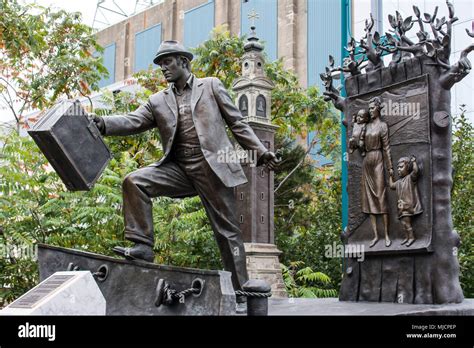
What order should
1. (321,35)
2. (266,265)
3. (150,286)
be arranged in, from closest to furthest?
(150,286) → (266,265) → (321,35)

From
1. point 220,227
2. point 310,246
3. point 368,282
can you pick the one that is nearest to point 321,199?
point 310,246

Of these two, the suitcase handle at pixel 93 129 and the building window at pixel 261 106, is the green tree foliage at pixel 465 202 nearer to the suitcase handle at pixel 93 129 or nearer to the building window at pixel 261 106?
the building window at pixel 261 106

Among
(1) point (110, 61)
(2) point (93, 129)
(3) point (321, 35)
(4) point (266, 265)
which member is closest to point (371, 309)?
(2) point (93, 129)

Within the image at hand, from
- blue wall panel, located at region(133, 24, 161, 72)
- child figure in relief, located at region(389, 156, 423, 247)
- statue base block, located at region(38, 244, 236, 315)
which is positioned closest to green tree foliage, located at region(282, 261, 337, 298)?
child figure in relief, located at region(389, 156, 423, 247)

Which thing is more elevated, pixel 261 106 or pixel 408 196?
pixel 261 106

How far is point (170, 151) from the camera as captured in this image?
728 centimetres

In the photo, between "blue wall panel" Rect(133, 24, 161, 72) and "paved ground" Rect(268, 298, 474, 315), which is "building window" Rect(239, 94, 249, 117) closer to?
"paved ground" Rect(268, 298, 474, 315)

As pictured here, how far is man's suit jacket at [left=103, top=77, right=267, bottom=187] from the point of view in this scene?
23.5 ft

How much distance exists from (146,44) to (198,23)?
483 cm

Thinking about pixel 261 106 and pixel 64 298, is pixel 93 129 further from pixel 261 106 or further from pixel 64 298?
pixel 261 106

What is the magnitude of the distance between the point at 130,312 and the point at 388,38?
4940 mm

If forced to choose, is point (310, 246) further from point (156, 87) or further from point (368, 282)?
point (368, 282)

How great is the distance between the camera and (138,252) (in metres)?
6.74
